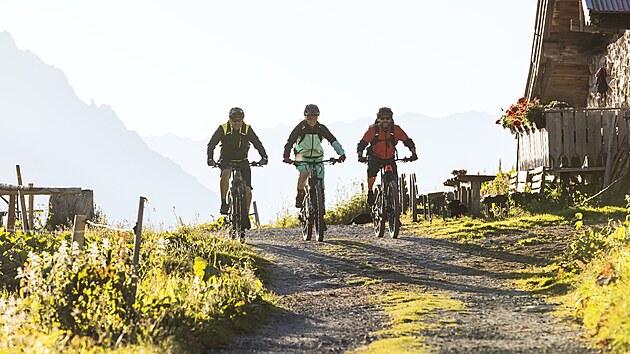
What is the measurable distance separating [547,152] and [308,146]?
589 cm

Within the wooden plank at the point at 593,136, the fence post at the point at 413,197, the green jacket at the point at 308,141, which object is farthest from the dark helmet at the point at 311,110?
the fence post at the point at 413,197

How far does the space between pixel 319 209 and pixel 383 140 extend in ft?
4.92

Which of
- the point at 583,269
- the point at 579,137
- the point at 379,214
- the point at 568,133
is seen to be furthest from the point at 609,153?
the point at 583,269

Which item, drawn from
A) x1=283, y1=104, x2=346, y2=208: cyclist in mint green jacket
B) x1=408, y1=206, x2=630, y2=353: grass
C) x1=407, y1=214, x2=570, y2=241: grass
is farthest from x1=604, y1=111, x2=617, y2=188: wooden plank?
x1=283, y1=104, x2=346, y2=208: cyclist in mint green jacket

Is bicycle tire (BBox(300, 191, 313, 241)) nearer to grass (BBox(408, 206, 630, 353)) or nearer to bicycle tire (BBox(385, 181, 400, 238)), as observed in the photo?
bicycle tire (BBox(385, 181, 400, 238))

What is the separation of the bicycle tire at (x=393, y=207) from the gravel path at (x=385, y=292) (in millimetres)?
209

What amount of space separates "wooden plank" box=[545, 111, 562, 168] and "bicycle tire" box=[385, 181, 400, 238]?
4.70 m

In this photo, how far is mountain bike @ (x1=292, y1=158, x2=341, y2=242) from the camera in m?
15.7

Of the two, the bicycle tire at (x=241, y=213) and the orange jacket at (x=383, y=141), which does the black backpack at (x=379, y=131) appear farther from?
the bicycle tire at (x=241, y=213)

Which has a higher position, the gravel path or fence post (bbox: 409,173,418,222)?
fence post (bbox: 409,173,418,222)

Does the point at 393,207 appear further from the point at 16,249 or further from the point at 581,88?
the point at 581,88

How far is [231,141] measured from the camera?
15.4 metres

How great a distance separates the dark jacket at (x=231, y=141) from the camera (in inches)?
606

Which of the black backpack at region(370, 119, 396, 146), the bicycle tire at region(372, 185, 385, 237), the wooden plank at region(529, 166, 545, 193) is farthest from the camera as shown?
the wooden plank at region(529, 166, 545, 193)
